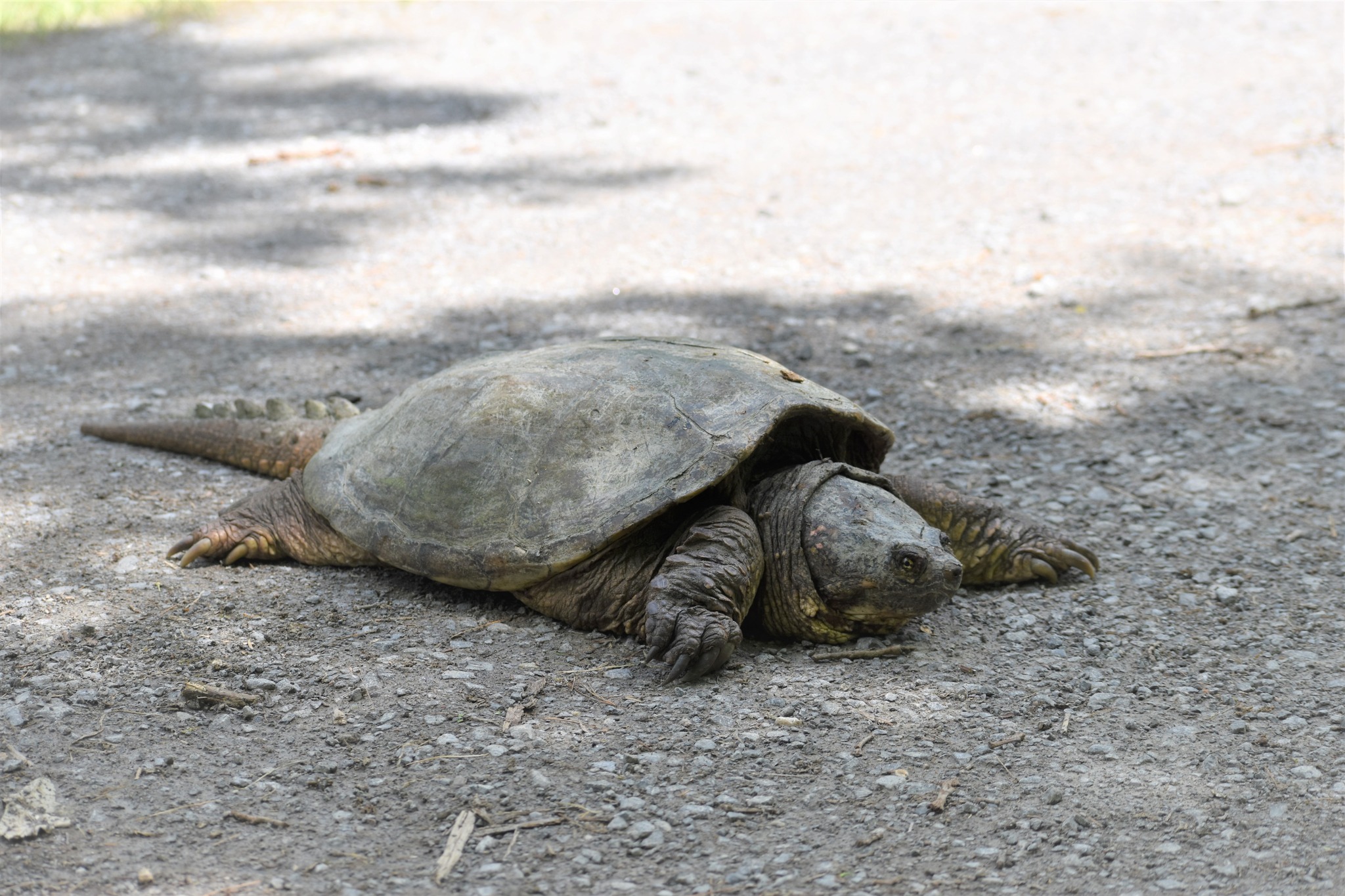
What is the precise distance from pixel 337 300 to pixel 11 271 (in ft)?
6.13

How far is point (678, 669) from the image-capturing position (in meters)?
3.00

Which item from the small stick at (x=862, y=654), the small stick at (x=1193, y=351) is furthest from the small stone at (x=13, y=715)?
the small stick at (x=1193, y=351)

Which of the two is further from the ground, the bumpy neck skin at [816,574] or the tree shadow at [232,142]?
the tree shadow at [232,142]

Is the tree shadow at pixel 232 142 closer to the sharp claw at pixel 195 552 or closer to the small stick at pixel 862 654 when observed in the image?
the sharp claw at pixel 195 552

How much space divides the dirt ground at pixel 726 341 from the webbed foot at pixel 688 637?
0.08 m

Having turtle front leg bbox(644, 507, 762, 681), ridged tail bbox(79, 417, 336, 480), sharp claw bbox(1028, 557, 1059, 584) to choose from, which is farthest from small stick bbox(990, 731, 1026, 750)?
ridged tail bbox(79, 417, 336, 480)

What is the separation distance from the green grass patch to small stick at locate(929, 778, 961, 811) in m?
11.1

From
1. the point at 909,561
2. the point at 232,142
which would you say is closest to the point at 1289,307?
the point at 909,561

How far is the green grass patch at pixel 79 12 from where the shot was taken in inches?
432

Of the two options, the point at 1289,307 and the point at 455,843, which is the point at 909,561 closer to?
the point at 455,843

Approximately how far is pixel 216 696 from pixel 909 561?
1.81 metres

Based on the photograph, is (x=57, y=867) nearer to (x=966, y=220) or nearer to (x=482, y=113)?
(x=966, y=220)

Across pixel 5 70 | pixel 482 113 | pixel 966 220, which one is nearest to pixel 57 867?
pixel 966 220

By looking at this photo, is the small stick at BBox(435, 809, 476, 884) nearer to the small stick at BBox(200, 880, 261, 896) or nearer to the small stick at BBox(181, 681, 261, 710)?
the small stick at BBox(200, 880, 261, 896)
